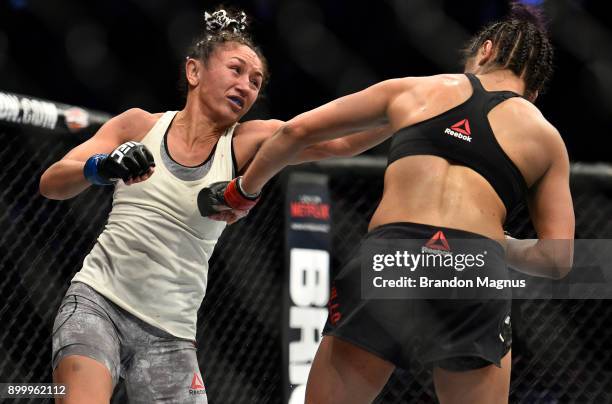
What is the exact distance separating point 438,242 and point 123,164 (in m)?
0.72

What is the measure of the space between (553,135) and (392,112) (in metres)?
0.32

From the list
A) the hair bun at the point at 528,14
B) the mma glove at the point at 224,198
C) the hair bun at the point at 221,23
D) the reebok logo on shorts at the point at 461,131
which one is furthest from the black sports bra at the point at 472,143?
the hair bun at the point at 221,23

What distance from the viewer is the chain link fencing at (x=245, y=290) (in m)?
2.84

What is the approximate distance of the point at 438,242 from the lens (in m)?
1.50

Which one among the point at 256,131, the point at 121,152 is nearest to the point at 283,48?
the point at 256,131

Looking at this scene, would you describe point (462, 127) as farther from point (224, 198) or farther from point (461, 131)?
point (224, 198)

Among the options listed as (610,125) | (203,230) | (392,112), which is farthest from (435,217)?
(610,125)

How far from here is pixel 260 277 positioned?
10.8 ft

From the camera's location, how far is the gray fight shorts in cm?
184

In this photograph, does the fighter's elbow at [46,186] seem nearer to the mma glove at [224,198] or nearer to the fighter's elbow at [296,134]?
the mma glove at [224,198]

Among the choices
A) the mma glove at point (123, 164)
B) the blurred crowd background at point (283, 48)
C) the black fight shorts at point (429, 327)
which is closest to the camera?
the black fight shorts at point (429, 327)

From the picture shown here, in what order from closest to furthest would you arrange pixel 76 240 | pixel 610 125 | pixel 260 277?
pixel 76 240 → pixel 260 277 → pixel 610 125

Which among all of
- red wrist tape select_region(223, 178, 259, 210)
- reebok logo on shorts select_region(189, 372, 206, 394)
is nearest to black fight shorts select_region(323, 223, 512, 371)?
red wrist tape select_region(223, 178, 259, 210)

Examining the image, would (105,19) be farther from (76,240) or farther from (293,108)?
(76,240)
